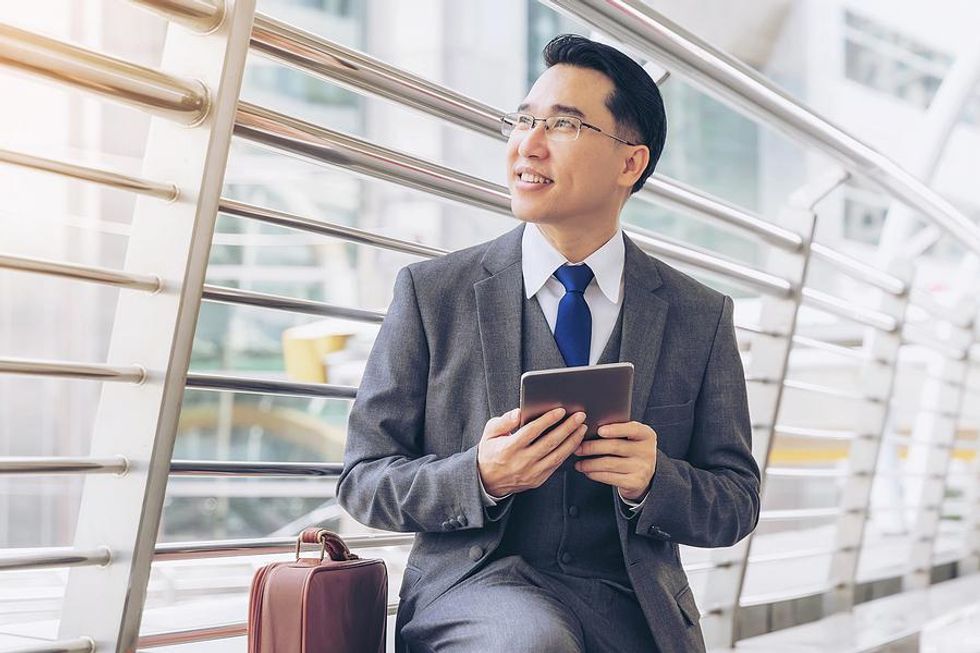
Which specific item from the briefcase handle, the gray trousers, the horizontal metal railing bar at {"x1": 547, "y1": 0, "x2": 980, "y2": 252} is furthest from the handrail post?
the horizontal metal railing bar at {"x1": 547, "y1": 0, "x2": 980, "y2": 252}

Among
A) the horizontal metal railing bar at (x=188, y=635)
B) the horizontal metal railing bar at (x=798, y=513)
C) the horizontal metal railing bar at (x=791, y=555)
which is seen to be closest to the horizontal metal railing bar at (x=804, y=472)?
the horizontal metal railing bar at (x=798, y=513)

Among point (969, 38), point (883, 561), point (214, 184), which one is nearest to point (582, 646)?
point (214, 184)

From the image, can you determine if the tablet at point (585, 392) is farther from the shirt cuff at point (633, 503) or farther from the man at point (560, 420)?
the shirt cuff at point (633, 503)

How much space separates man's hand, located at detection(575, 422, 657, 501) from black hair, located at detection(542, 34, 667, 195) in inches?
20.5

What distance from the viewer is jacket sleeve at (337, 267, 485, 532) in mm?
1550

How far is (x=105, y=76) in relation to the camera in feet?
4.41

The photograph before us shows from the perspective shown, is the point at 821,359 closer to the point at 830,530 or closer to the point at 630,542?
the point at 830,530

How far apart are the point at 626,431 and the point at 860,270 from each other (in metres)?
2.01

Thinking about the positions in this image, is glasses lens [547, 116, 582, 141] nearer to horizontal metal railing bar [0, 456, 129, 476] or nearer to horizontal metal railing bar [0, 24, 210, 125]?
horizontal metal railing bar [0, 24, 210, 125]

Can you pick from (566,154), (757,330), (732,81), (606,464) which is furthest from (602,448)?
(757,330)

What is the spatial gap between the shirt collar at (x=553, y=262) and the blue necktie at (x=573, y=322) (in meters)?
0.03

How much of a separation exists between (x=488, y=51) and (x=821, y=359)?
19.0 feet

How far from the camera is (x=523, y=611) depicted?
4.92 feet

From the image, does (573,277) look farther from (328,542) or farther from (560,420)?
(328,542)
